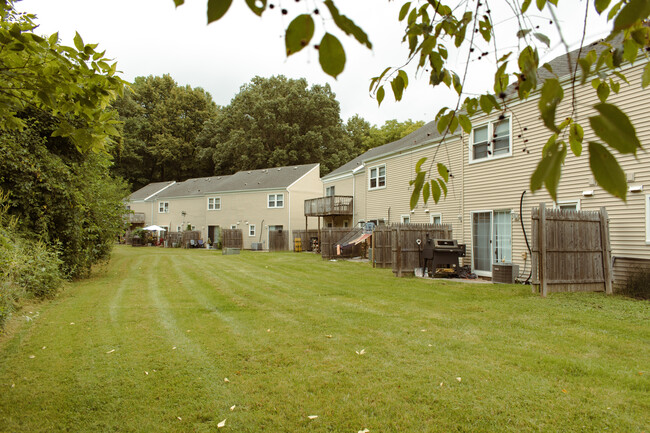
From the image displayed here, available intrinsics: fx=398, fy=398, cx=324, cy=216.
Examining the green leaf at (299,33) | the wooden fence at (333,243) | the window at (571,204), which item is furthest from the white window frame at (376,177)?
the green leaf at (299,33)

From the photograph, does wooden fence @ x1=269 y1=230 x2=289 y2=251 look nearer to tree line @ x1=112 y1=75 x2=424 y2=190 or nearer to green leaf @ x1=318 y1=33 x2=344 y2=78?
tree line @ x1=112 y1=75 x2=424 y2=190

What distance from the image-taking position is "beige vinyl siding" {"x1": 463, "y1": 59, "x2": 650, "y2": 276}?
30.2ft

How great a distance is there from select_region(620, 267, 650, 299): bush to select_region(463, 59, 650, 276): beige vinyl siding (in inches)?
25.9

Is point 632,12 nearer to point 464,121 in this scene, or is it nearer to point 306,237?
point 464,121

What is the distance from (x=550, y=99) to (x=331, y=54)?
2.06 feet

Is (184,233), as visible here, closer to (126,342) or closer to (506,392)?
(126,342)

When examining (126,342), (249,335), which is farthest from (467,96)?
(126,342)

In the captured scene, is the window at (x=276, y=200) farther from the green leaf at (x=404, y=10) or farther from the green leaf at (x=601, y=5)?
the green leaf at (x=601, y=5)

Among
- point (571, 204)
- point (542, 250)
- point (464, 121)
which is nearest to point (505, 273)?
point (571, 204)

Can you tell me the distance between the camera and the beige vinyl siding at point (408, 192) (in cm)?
1500

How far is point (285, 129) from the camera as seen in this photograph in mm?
45281

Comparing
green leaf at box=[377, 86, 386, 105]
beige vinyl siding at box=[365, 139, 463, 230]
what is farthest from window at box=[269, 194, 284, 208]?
green leaf at box=[377, 86, 386, 105]

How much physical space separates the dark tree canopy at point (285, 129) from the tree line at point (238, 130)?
0.37ft

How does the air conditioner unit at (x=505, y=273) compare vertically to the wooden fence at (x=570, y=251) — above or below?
below
